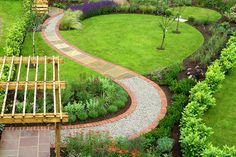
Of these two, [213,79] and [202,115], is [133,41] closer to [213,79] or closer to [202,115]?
[213,79]

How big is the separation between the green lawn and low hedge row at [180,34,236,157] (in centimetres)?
1239

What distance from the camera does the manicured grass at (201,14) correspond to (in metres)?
29.0

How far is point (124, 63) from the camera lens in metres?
20.2

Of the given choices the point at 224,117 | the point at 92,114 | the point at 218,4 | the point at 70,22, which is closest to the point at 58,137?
the point at 92,114

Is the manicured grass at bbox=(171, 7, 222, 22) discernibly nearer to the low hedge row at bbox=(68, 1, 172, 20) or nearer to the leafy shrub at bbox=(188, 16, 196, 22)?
the leafy shrub at bbox=(188, 16, 196, 22)

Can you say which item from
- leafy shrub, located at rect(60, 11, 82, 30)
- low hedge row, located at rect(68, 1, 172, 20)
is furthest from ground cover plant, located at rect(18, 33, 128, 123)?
low hedge row, located at rect(68, 1, 172, 20)

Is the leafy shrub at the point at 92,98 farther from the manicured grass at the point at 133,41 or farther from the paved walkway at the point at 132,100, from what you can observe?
the manicured grass at the point at 133,41

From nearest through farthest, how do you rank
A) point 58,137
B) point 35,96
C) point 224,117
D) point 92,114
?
point 35,96 < point 58,137 < point 92,114 < point 224,117

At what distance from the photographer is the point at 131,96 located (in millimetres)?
16703

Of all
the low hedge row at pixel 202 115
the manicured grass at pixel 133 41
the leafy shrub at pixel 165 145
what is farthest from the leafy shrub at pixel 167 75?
the leafy shrub at pixel 165 145

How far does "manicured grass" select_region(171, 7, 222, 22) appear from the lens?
2903 centimetres

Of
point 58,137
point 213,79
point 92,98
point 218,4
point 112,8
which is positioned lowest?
point 92,98

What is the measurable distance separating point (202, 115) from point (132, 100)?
309cm

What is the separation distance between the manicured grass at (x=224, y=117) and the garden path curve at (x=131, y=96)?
2071 millimetres
